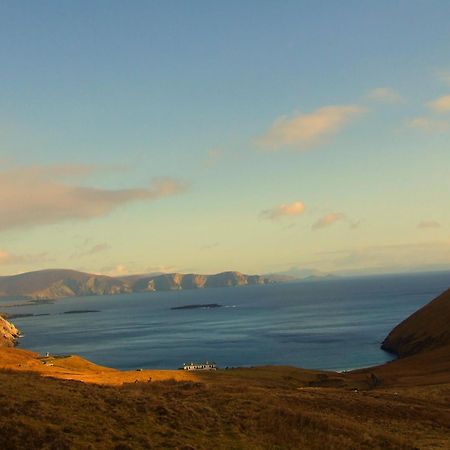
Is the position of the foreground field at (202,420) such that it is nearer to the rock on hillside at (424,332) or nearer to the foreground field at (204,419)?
the foreground field at (204,419)

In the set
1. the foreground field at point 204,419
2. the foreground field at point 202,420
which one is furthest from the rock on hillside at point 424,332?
the foreground field at point 202,420

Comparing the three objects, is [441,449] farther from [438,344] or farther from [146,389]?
[438,344]

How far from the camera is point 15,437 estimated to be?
19688 millimetres

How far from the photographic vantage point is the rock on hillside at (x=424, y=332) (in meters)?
116

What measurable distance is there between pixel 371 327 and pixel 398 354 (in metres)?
62.4

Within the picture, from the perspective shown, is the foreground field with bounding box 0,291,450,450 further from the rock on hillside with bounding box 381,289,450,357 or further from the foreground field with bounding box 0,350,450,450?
the rock on hillside with bounding box 381,289,450,357

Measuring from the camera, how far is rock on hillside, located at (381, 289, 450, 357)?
4555 inches

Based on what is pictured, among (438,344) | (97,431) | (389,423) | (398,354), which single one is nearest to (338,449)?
(389,423)

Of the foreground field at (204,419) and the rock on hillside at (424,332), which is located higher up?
the foreground field at (204,419)

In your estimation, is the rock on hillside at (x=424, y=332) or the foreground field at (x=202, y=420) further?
the rock on hillside at (x=424, y=332)

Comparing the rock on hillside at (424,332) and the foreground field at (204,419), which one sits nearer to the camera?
the foreground field at (204,419)

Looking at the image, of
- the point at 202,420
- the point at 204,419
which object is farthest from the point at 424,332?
the point at 202,420

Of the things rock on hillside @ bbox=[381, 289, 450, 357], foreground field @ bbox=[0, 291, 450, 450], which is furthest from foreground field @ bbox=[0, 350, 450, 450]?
rock on hillside @ bbox=[381, 289, 450, 357]

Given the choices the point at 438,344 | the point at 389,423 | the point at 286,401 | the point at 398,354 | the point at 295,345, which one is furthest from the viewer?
the point at 295,345
